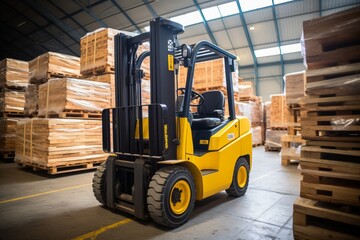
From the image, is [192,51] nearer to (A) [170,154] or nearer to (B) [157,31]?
(B) [157,31]

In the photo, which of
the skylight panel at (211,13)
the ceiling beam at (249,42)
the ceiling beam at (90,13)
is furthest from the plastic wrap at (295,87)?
the ceiling beam at (90,13)

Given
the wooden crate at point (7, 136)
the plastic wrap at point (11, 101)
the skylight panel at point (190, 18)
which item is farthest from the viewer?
the skylight panel at point (190, 18)

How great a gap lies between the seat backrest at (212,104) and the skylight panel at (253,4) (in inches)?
492

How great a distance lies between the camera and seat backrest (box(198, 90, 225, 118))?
4.30 meters

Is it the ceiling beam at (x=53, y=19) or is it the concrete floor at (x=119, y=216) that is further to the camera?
the ceiling beam at (x=53, y=19)

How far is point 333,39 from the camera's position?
2.37 m

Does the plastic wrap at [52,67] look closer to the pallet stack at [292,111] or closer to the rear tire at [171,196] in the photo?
the rear tire at [171,196]

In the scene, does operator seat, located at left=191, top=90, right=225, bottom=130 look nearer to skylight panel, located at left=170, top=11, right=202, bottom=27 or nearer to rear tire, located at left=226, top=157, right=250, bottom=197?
rear tire, located at left=226, top=157, right=250, bottom=197

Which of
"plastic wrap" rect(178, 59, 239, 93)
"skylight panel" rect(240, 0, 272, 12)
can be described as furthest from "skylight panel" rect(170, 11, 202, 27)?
"plastic wrap" rect(178, 59, 239, 93)

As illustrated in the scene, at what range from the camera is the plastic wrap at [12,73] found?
31.7 ft

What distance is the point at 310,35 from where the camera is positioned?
2.46 meters

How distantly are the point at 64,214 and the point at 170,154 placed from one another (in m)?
1.78

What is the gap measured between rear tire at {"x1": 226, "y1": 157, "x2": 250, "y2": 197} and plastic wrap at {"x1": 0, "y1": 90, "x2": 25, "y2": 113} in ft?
30.1

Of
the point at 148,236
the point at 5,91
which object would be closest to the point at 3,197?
the point at 148,236
